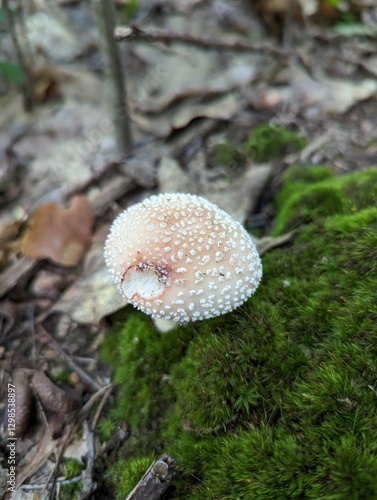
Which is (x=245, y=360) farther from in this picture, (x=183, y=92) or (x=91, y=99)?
(x=91, y=99)

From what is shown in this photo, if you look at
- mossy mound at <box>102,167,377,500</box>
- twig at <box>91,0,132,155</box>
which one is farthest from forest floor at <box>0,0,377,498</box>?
mossy mound at <box>102,167,377,500</box>

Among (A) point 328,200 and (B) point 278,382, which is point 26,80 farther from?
(B) point 278,382

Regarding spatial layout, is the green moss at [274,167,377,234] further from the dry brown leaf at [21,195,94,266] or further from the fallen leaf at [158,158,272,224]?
the dry brown leaf at [21,195,94,266]

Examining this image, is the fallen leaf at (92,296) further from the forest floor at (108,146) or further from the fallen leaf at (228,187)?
the fallen leaf at (228,187)

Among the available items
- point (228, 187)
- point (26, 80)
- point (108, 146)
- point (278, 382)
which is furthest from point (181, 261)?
point (26, 80)

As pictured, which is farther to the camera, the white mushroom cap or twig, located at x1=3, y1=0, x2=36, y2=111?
twig, located at x1=3, y1=0, x2=36, y2=111

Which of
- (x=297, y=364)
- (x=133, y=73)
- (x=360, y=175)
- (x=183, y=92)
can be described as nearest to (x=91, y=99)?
(x=133, y=73)

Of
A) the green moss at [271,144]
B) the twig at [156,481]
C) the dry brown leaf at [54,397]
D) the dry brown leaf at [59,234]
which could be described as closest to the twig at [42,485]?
the dry brown leaf at [54,397]

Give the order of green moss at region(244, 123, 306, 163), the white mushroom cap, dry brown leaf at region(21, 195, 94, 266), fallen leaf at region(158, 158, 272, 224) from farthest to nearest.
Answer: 1. green moss at region(244, 123, 306, 163)
2. fallen leaf at region(158, 158, 272, 224)
3. dry brown leaf at region(21, 195, 94, 266)
4. the white mushroom cap
